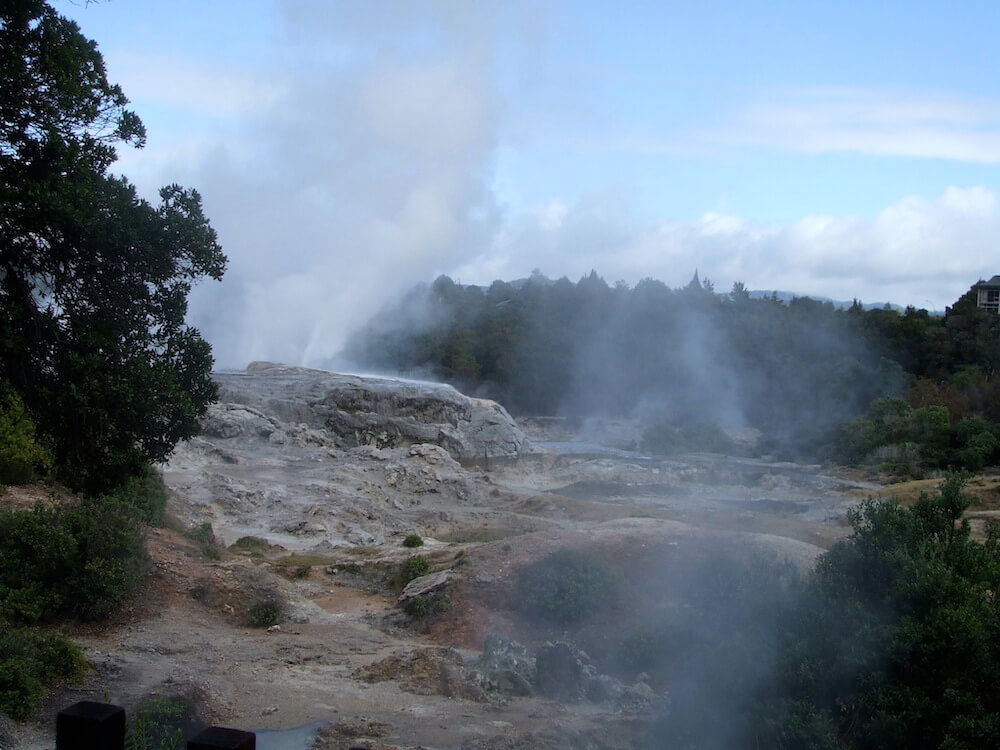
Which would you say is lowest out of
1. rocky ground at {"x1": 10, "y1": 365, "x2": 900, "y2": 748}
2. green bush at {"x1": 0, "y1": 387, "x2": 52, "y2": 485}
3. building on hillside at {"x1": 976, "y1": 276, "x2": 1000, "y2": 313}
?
rocky ground at {"x1": 10, "y1": 365, "x2": 900, "y2": 748}

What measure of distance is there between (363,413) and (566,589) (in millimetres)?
18563

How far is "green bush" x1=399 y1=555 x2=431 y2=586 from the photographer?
13078mm

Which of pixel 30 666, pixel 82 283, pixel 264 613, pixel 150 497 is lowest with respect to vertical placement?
pixel 264 613

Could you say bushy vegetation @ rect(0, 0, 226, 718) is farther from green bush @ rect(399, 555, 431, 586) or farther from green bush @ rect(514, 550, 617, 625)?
green bush @ rect(399, 555, 431, 586)

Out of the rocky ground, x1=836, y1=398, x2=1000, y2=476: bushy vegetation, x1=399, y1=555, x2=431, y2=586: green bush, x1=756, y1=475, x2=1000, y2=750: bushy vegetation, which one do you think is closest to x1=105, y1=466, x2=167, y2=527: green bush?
the rocky ground

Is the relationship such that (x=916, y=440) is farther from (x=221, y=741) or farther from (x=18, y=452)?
(x=221, y=741)

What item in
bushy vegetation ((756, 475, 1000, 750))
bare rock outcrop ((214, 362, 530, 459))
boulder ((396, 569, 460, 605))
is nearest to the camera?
bushy vegetation ((756, 475, 1000, 750))

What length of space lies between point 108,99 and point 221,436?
1928cm

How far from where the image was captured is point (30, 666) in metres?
7.37

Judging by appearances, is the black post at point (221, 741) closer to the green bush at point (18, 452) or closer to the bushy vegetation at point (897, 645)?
the bushy vegetation at point (897, 645)

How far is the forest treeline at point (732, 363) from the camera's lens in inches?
1388

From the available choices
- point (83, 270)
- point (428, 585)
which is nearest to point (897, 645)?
point (83, 270)

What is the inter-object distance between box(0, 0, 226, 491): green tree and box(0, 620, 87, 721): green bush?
180 cm

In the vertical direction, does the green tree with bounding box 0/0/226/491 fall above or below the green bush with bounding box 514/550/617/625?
above
